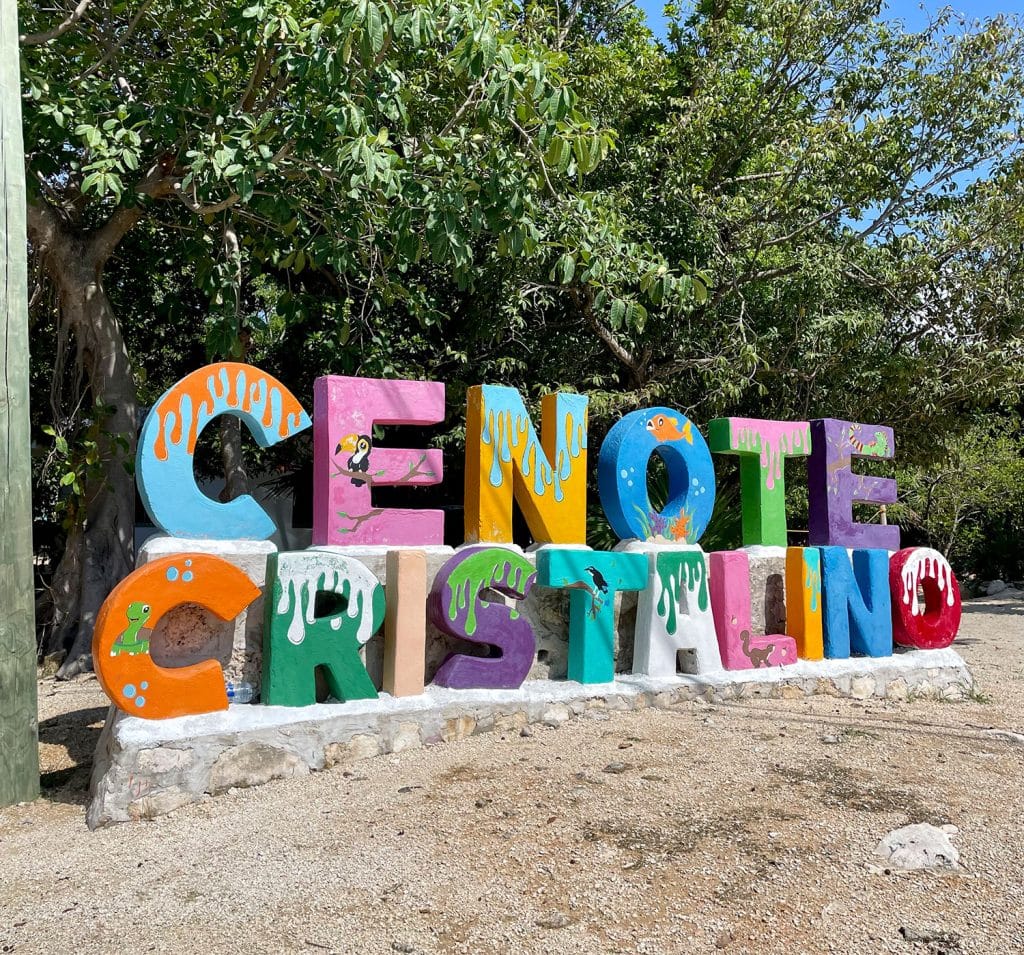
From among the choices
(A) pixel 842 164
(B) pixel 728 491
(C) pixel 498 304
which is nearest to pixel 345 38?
(C) pixel 498 304

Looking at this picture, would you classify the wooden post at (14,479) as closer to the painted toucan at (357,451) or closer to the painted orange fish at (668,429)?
the painted toucan at (357,451)

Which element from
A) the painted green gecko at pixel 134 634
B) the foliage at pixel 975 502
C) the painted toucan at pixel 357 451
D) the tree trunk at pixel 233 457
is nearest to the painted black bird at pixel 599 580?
the painted toucan at pixel 357 451

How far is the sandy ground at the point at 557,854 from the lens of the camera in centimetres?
308

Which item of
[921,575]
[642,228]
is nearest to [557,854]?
[921,575]

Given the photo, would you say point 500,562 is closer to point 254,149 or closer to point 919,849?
point 919,849

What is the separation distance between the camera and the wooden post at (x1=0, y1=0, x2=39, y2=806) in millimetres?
4395

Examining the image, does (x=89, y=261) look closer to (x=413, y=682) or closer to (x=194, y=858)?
(x=413, y=682)

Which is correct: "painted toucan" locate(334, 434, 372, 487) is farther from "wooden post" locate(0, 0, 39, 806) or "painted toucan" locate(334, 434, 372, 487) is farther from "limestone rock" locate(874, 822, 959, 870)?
"limestone rock" locate(874, 822, 959, 870)

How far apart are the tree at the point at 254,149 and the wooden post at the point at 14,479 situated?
4.29 feet

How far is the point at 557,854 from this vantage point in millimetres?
3680

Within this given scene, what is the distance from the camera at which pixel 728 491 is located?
1111 cm

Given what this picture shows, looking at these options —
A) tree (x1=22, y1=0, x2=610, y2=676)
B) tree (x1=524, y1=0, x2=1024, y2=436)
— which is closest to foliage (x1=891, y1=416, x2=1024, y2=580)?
tree (x1=524, y1=0, x2=1024, y2=436)

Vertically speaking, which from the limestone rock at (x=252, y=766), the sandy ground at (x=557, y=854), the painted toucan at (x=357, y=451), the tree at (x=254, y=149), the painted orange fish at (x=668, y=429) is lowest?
the sandy ground at (x=557, y=854)

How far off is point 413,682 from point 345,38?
3853 millimetres
